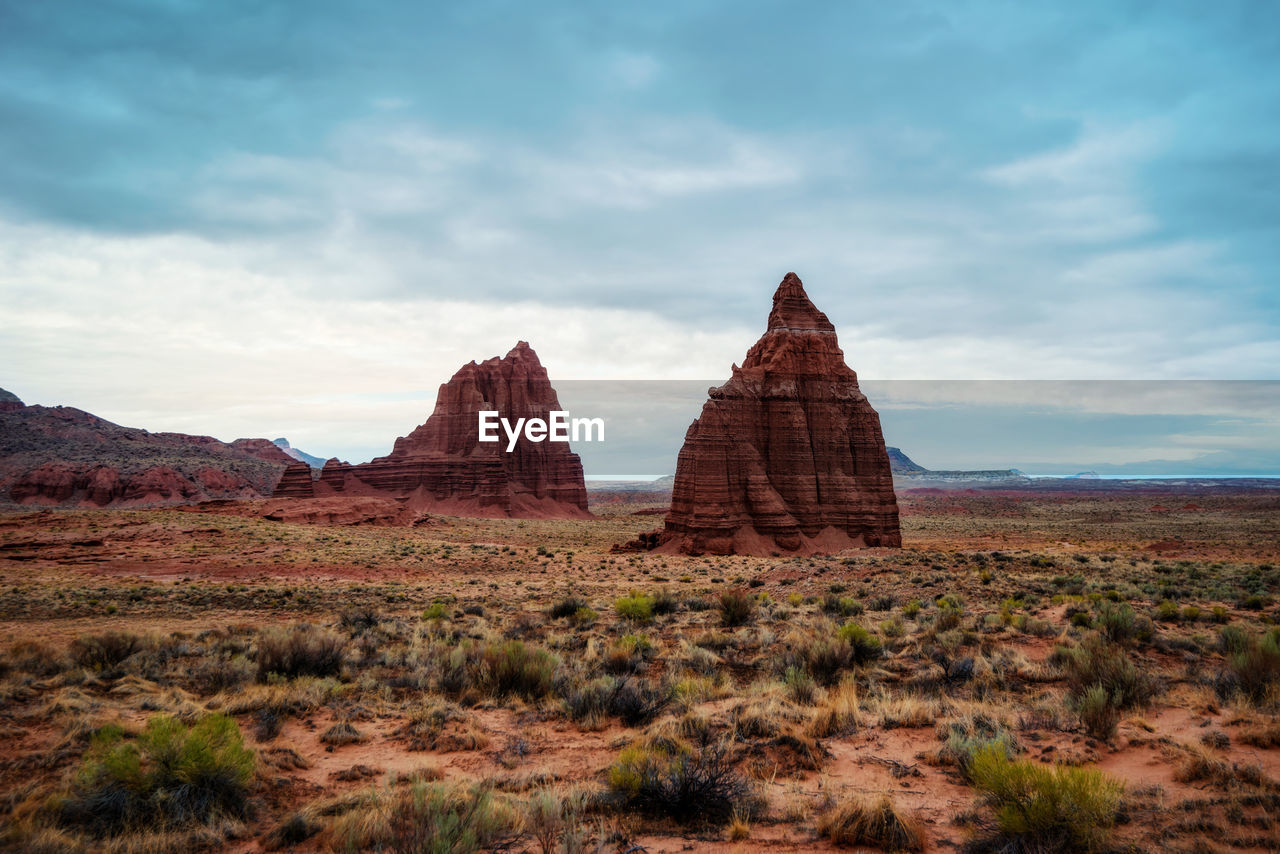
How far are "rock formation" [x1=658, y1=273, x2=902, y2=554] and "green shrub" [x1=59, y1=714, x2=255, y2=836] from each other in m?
34.9

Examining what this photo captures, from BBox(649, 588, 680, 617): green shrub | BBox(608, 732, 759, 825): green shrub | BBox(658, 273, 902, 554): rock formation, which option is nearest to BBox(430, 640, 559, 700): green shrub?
BBox(608, 732, 759, 825): green shrub

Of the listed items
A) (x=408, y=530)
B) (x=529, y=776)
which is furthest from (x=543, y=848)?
(x=408, y=530)

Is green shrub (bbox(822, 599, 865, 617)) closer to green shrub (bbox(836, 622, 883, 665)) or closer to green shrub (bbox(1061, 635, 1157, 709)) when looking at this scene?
green shrub (bbox(836, 622, 883, 665))

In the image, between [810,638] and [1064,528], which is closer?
[810,638]

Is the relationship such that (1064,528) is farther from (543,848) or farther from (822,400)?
(543,848)

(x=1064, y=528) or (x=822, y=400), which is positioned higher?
(x=822, y=400)

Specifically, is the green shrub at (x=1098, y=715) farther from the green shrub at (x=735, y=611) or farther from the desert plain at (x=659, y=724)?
A: the green shrub at (x=735, y=611)

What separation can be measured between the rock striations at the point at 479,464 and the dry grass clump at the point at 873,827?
8385 centimetres

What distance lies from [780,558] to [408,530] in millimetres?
33095

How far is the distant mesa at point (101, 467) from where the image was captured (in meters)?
74.4

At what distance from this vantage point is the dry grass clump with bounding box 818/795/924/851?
584 centimetres

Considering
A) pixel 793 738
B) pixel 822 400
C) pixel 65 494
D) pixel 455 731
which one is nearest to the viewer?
Result: pixel 793 738

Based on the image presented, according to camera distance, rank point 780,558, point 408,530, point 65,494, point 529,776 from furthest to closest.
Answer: point 65,494, point 408,530, point 780,558, point 529,776

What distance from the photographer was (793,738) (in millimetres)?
8398
